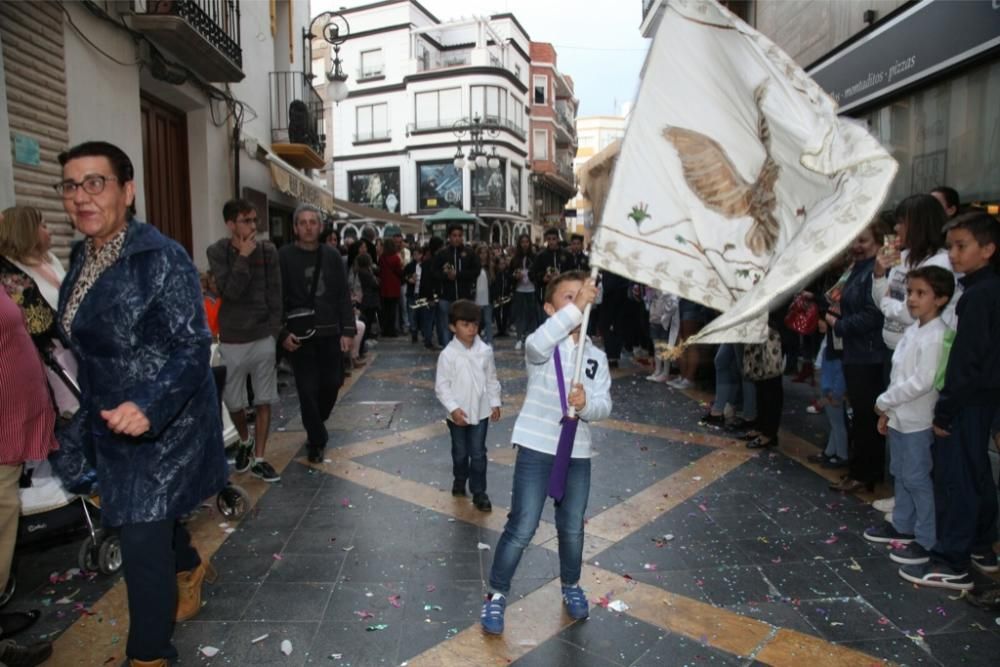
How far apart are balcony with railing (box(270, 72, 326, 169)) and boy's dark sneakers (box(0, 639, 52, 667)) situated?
1098 cm

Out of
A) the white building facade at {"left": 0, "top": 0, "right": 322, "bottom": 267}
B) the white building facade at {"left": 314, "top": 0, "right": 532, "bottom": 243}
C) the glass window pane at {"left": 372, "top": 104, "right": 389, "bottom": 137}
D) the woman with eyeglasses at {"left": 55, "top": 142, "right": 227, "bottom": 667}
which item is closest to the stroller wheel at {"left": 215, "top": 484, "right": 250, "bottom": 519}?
the woman with eyeglasses at {"left": 55, "top": 142, "right": 227, "bottom": 667}

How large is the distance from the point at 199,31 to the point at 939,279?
7715 millimetres

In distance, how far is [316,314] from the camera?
559 cm

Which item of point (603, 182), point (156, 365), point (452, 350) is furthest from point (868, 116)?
point (156, 365)

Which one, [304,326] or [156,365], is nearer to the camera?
[156,365]

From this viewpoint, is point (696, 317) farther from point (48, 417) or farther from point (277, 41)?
point (277, 41)

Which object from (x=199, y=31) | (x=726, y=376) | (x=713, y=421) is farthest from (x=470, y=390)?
(x=199, y=31)

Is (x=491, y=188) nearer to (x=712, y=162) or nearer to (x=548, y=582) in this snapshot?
(x=548, y=582)

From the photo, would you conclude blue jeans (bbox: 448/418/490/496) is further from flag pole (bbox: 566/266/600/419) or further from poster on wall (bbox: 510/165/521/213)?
poster on wall (bbox: 510/165/521/213)

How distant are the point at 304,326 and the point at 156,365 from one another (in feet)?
9.63

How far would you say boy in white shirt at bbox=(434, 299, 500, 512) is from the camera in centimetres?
465

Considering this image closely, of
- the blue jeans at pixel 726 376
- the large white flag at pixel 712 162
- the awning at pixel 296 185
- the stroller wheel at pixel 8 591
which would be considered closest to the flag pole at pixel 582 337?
the large white flag at pixel 712 162

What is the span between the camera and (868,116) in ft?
33.9

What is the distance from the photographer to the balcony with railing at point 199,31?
24.2 ft
